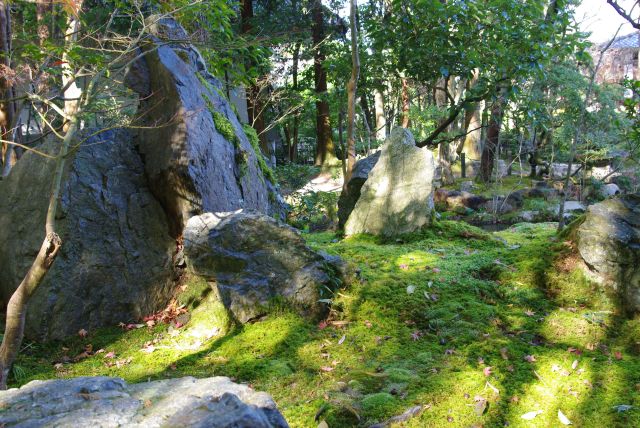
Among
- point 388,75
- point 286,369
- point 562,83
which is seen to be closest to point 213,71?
point 388,75

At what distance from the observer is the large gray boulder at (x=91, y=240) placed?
477cm

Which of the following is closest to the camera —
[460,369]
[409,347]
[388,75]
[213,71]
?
[460,369]

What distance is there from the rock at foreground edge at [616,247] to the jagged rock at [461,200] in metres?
11.7

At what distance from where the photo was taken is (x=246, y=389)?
2.54 m

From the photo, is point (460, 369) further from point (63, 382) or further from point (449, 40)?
point (449, 40)

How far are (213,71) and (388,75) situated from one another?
367 cm

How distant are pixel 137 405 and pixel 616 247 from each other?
4.38 m

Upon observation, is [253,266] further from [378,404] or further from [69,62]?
[69,62]

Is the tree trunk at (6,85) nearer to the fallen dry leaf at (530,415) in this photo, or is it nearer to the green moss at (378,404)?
the green moss at (378,404)

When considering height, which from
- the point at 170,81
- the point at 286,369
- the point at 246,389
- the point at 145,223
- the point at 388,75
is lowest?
the point at 286,369

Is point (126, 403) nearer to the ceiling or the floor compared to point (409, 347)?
nearer to the ceiling

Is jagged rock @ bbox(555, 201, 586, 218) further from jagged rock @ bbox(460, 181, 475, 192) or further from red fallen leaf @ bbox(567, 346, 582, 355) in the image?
red fallen leaf @ bbox(567, 346, 582, 355)

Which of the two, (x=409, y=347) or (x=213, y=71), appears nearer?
(x=409, y=347)

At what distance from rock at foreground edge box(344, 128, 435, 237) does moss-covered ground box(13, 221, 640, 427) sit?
4.81 feet
